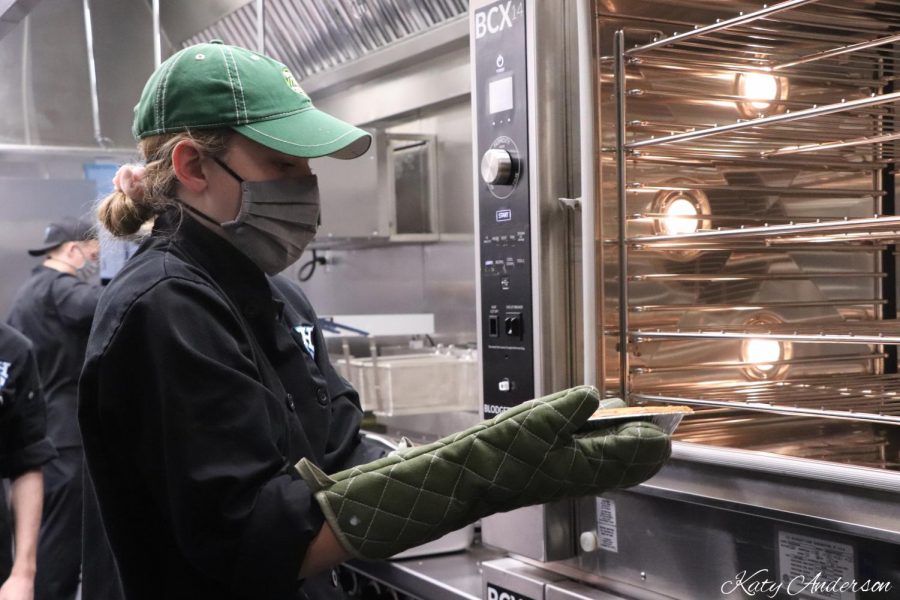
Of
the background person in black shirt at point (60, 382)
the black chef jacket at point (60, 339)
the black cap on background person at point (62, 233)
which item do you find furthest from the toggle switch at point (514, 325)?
the black cap on background person at point (62, 233)

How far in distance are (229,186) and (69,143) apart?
4393mm

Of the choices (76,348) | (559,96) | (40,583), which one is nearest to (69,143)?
(76,348)

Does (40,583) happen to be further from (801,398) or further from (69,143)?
(801,398)

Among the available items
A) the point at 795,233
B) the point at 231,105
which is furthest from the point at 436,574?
the point at 231,105

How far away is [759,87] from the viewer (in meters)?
1.96

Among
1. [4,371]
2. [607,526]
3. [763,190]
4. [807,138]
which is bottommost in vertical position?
[607,526]

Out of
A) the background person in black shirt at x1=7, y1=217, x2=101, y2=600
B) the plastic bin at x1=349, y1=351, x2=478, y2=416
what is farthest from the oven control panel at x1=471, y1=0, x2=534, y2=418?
the background person in black shirt at x1=7, y1=217, x2=101, y2=600

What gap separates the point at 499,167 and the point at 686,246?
1.17 feet

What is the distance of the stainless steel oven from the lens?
1.61 metres

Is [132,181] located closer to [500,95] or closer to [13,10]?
[500,95]

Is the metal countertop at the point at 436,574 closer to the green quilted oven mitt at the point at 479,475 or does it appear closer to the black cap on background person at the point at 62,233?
the green quilted oven mitt at the point at 479,475

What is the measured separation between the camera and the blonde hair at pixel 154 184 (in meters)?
1.36

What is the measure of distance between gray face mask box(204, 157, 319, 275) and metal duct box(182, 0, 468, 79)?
1972 mm

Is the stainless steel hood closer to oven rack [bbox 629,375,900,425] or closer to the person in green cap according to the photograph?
the person in green cap
